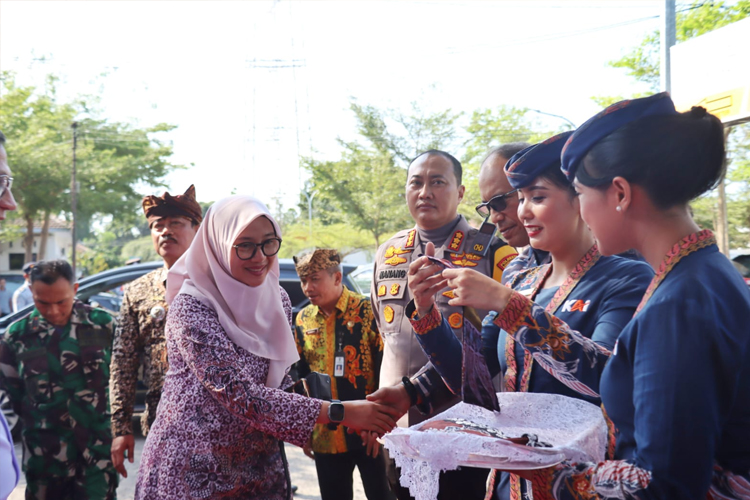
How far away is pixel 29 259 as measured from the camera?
25266 millimetres

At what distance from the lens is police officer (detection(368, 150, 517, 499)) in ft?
10.1

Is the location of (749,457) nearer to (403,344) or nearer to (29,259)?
(403,344)

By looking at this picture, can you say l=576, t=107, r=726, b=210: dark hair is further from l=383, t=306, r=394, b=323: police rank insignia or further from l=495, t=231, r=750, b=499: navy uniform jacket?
l=383, t=306, r=394, b=323: police rank insignia

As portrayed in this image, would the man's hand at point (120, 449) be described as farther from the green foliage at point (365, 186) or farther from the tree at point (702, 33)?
the green foliage at point (365, 186)

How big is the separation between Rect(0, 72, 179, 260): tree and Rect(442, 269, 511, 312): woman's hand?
23.1m

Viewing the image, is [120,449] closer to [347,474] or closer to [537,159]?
[347,474]

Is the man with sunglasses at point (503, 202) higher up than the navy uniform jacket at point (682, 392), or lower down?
higher up

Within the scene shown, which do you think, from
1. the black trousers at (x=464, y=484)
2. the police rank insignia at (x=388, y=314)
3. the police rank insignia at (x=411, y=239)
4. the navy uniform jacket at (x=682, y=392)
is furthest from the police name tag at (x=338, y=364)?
the navy uniform jacket at (x=682, y=392)

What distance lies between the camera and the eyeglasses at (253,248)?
2.27 meters

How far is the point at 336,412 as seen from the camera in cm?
212

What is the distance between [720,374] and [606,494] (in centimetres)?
Answer: 34

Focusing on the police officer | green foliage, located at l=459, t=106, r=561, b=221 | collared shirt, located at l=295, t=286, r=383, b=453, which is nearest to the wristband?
the police officer

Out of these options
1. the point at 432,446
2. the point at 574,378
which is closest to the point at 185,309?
the point at 432,446

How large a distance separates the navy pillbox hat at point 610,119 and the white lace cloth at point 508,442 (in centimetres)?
62
